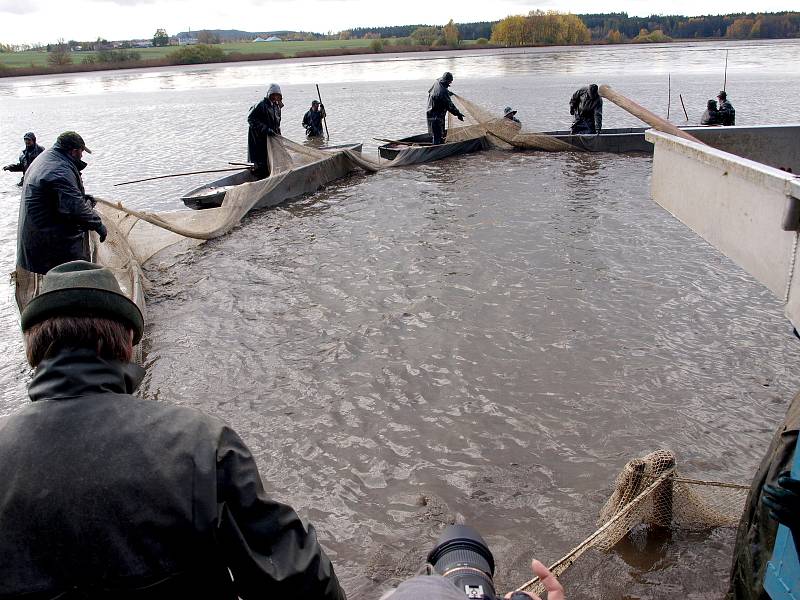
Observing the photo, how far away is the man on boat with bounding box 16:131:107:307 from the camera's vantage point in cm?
588

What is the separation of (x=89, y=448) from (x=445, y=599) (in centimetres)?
91

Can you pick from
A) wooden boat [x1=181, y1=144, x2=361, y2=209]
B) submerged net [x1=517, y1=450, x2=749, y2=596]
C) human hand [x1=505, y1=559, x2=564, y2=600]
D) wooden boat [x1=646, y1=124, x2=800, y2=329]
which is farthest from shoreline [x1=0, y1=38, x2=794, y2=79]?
human hand [x1=505, y1=559, x2=564, y2=600]

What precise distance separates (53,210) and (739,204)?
5.69m

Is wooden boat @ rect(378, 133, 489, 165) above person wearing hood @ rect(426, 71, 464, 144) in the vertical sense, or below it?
below

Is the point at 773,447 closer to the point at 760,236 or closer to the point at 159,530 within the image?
the point at 760,236

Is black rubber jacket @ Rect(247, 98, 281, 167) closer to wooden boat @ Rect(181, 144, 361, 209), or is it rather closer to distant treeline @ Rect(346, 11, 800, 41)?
wooden boat @ Rect(181, 144, 361, 209)

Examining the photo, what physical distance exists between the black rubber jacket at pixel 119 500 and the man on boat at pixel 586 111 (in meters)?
15.6

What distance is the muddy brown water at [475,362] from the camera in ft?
12.8

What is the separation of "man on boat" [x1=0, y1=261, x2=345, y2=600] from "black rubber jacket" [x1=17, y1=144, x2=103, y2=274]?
484 cm

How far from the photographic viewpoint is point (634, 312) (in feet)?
21.6

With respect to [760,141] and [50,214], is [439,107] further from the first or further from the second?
[760,141]

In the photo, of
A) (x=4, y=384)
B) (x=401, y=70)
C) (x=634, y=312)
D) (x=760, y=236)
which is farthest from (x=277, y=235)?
(x=401, y=70)

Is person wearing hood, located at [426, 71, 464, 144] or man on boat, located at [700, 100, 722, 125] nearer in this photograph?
man on boat, located at [700, 100, 722, 125]

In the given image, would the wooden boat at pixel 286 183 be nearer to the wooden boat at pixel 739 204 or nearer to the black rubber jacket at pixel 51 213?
the black rubber jacket at pixel 51 213
